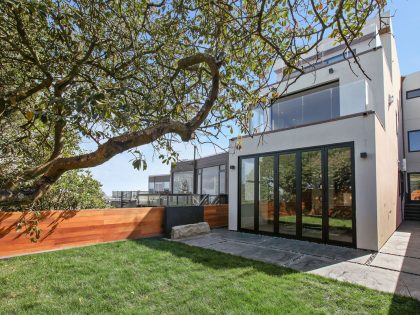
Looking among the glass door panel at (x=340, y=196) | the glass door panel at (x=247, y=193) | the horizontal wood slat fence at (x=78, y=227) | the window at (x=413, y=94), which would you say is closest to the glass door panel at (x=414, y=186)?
the window at (x=413, y=94)

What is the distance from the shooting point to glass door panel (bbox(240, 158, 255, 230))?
29.9 feet

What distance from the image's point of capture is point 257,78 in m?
4.21

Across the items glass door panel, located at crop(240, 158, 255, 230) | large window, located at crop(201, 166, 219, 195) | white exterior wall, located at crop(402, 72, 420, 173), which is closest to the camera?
glass door panel, located at crop(240, 158, 255, 230)

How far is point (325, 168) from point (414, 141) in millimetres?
11377

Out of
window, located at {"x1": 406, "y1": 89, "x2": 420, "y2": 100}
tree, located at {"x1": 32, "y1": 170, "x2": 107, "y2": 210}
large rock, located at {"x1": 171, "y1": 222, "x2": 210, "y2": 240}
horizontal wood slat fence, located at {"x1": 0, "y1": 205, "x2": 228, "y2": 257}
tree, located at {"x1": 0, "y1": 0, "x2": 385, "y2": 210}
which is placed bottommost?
large rock, located at {"x1": 171, "y1": 222, "x2": 210, "y2": 240}

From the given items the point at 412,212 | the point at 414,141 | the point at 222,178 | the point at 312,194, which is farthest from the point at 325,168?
the point at 414,141

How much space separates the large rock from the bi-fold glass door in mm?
1528

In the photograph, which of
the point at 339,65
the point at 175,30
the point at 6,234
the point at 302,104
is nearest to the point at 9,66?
the point at 175,30

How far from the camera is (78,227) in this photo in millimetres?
6402

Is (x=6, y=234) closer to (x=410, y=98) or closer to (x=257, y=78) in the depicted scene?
(x=257, y=78)

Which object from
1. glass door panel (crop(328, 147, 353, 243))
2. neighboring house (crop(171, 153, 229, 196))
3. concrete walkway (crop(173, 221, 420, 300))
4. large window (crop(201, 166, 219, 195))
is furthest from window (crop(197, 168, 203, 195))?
glass door panel (crop(328, 147, 353, 243))

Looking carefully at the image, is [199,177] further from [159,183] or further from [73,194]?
[73,194]

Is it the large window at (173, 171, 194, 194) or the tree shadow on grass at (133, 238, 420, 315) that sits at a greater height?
the large window at (173, 171, 194, 194)

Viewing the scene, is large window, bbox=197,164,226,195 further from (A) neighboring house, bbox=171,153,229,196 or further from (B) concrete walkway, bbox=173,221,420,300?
(B) concrete walkway, bbox=173,221,420,300
